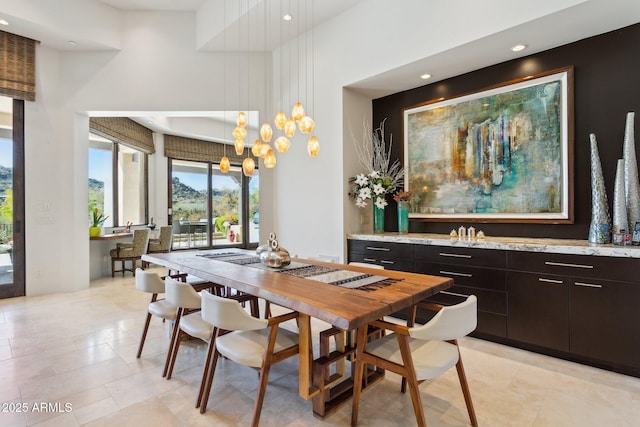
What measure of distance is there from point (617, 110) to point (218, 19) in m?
4.78

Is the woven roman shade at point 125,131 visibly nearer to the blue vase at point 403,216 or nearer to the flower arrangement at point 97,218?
the flower arrangement at point 97,218

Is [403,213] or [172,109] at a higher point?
[172,109]

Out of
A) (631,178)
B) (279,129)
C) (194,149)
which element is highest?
(194,149)

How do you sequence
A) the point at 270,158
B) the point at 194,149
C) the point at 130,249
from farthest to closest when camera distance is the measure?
the point at 194,149 → the point at 130,249 → the point at 270,158

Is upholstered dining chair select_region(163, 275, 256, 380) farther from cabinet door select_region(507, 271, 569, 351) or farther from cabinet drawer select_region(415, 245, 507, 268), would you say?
cabinet door select_region(507, 271, 569, 351)

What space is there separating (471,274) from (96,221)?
6167mm

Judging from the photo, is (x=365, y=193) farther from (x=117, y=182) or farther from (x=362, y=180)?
(x=117, y=182)

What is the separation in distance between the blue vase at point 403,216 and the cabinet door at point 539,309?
1.38 meters

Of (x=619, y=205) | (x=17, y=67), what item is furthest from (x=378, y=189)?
(x=17, y=67)

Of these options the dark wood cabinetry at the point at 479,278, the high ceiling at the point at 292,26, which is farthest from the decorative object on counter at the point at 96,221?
the dark wood cabinetry at the point at 479,278

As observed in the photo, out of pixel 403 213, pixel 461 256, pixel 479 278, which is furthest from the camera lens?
pixel 403 213

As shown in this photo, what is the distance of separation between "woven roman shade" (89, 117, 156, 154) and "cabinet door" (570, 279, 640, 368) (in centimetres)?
719

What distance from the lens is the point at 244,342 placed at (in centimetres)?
201

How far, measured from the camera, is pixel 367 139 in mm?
4414
